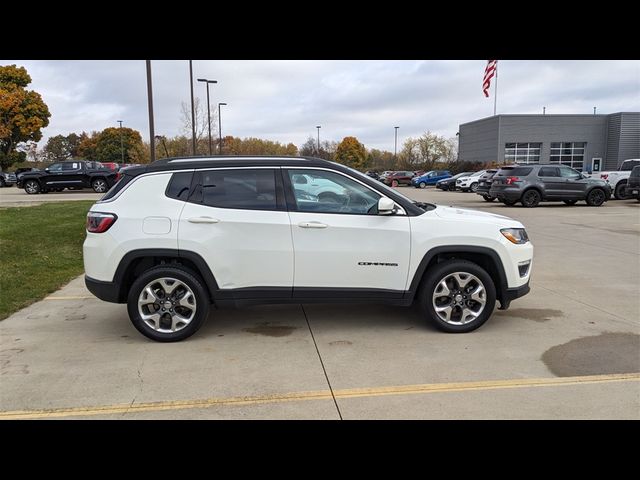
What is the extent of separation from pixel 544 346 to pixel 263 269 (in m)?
2.82

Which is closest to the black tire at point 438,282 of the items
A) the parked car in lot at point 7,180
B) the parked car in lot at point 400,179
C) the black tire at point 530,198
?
the black tire at point 530,198

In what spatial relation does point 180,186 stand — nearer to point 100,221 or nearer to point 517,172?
point 100,221

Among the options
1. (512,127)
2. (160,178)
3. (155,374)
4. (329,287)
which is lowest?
(155,374)

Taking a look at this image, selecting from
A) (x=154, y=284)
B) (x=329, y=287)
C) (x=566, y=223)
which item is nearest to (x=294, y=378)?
(x=329, y=287)

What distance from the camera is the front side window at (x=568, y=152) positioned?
4900cm

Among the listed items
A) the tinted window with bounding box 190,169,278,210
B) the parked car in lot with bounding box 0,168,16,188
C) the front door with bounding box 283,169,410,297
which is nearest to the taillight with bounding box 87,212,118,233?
the tinted window with bounding box 190,169,278,210

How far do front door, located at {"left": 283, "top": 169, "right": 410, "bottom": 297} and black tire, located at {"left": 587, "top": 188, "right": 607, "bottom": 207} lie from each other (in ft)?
62.6

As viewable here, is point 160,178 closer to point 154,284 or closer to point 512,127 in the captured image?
point 154,284

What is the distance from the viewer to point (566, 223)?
1430 centimetres

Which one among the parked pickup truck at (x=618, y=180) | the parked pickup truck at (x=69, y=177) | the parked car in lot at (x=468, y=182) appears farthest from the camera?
the parked car in lot at (x=468, y=182)

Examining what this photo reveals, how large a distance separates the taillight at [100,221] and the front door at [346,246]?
175cm

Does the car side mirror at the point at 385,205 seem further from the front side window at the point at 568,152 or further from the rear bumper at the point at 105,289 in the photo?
the front side window at the point at 568,152

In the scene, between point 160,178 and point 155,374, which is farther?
point 160,178

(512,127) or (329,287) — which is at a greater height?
(512,127)
